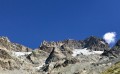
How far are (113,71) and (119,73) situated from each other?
0.75 m

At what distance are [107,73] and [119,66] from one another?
1353 millimetres

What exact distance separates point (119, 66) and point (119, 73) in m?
1.47

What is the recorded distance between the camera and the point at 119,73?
18.9 metres

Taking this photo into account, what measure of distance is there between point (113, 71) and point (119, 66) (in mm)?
882

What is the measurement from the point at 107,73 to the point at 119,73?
0.76 m

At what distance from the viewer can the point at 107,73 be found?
19.4m

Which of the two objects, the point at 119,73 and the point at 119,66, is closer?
the point at 119,73

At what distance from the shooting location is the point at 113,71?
64.5 ft
